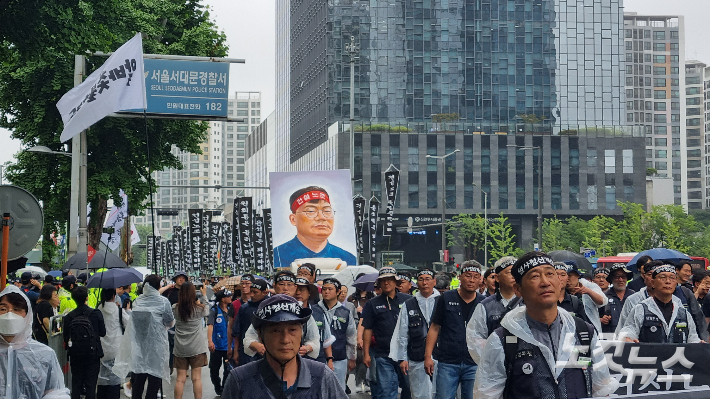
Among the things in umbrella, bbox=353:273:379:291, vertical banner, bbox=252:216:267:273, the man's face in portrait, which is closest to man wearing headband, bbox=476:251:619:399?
umbrella, bbox=353:273:379:291

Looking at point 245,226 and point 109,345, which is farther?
point 245,226

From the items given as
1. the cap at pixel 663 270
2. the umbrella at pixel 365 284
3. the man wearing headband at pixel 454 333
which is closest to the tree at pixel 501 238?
the umbrella at pixel 365 284

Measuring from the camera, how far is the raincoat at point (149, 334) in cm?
1199

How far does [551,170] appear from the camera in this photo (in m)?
88.2

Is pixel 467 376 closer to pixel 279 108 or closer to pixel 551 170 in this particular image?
pixel 551 170

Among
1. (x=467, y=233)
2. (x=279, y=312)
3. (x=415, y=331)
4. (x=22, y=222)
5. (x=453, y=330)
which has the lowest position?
(x=467, y=233)

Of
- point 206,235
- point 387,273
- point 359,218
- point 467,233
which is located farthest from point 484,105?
point 387,273

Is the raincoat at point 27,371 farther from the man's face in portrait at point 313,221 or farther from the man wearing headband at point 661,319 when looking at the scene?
the man's face in portrait at point 313,221

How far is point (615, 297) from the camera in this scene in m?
12.4

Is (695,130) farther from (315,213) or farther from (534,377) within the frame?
(534,377)

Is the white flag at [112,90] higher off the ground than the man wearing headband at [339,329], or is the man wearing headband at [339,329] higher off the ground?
the white flag at [112,90]

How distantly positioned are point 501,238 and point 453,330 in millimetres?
74788

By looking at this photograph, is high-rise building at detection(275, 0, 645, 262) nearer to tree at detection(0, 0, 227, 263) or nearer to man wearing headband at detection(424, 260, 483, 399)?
tree at detection(0, 0, 227, 263)

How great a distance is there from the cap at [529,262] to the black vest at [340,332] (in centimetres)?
651
